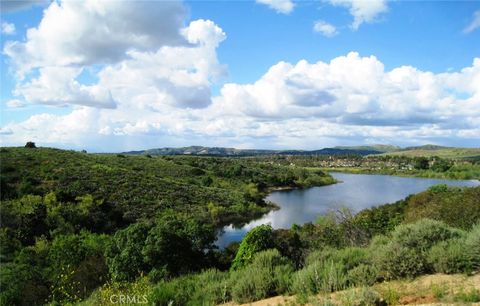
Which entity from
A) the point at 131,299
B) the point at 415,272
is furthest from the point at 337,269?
the point at 131,299

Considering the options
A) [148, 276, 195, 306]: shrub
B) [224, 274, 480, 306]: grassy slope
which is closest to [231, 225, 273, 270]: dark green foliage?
[148, 276, 195, 306]: shrub

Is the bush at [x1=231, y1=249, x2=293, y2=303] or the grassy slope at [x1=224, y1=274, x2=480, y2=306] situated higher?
the grassy slope at [x1=224, y1=274, x2=480, y2=306]

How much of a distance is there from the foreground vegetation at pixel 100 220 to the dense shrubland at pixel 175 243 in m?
0.11

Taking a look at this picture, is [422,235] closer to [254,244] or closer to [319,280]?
[319,280]

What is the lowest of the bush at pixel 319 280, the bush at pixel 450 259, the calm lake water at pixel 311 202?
the calm lake water at pixel 311 202

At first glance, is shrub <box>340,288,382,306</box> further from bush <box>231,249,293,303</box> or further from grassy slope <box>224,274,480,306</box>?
bush <box>231,249,293,303</box>

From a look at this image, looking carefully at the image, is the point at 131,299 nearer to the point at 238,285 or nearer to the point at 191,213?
the point at 238,285

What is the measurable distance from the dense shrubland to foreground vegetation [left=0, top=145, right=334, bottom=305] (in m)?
0.11

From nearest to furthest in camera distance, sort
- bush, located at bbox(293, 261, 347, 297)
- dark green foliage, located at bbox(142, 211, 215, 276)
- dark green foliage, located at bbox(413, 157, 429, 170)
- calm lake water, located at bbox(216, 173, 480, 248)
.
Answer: bush, located at bbox(293, 261, 347, 297), dark green foliage, located at bbox(142, 211, 215, 276), calm lake water, located at bbox(216, 173, 480, 248), dark green foliage, located at bbox(413, 157, 429, 170)

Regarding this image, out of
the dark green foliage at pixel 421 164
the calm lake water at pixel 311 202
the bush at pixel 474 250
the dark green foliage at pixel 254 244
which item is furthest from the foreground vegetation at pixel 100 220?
the dark green foliage at pixel 421 164

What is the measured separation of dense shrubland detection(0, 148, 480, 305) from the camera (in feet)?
28.5

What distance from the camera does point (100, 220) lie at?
42.8m

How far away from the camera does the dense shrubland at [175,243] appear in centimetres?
868

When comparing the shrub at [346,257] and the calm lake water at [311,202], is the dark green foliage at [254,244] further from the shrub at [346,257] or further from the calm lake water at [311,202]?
the calm lake water at [311,202]
